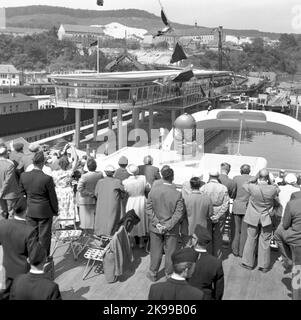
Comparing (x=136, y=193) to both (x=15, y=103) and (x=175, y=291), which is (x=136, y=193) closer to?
(x=175, y=291)

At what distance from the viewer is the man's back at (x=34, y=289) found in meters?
3.58

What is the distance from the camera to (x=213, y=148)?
3653 centimetres

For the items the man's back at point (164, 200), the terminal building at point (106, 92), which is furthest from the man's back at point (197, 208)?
the terminal building at point (106, 92)

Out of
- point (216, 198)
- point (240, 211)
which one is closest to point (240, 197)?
point (240, 211)

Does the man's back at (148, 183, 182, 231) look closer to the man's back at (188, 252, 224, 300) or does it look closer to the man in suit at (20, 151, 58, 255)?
the man in suit at (20, 151, 58, 255)

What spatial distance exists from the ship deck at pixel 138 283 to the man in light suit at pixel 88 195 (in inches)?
23.3

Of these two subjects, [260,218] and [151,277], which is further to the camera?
[260,218]

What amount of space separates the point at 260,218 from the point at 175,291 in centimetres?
332

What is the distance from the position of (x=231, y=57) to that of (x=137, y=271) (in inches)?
6663

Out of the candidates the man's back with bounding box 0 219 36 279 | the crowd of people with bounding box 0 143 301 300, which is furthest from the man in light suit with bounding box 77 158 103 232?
the man's back with bounding box 0 219 36 279

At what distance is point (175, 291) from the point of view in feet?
11.6

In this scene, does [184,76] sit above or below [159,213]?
above

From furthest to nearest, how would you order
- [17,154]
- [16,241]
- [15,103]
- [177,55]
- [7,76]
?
[7,76] → [15,103] → [177,55] → [17,154] → [16,241]

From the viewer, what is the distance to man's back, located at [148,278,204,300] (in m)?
3.52
